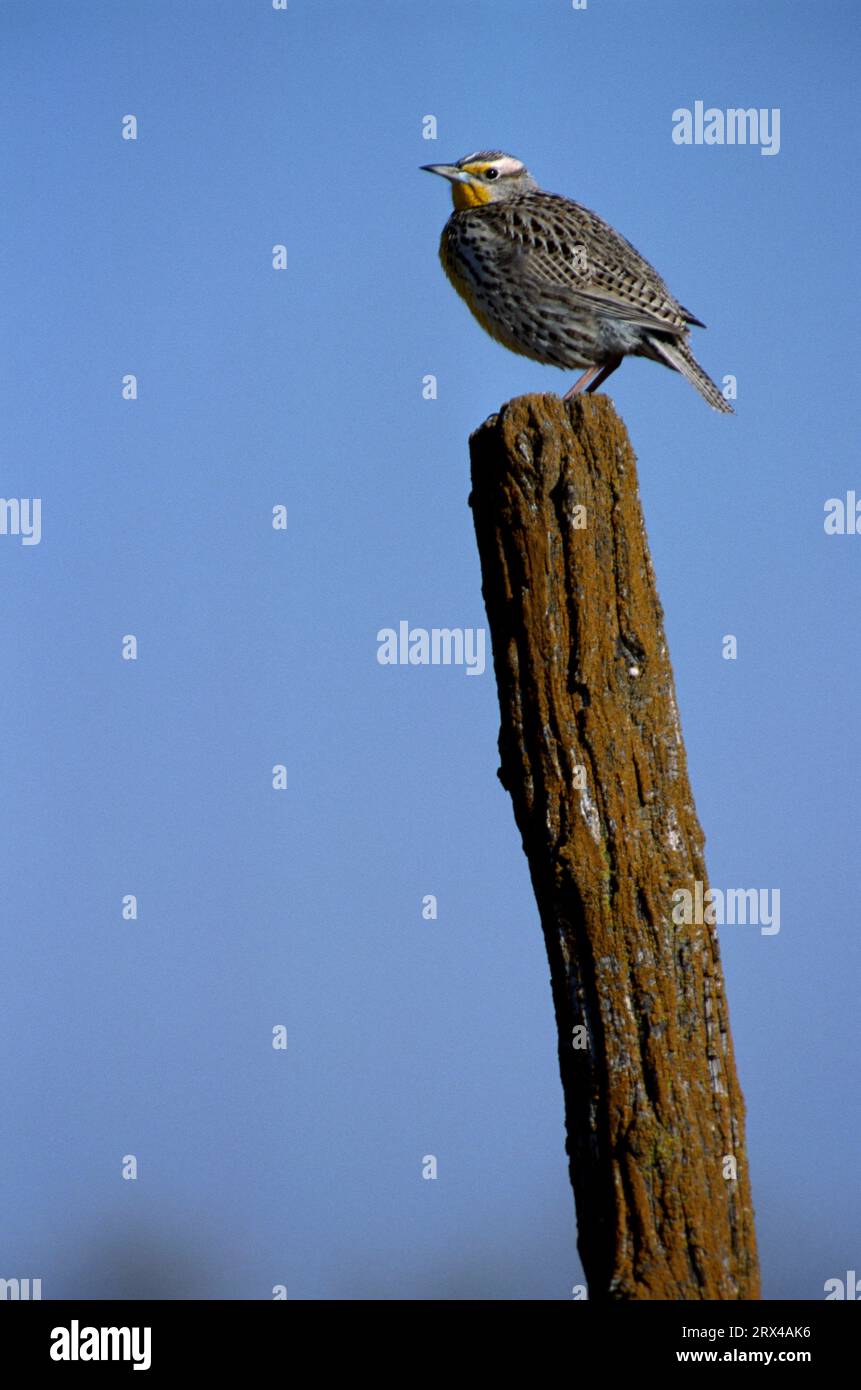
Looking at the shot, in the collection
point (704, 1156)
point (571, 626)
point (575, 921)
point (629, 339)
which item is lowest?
point (704, 1156)

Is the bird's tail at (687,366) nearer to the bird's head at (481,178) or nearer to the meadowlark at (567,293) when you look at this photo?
the meadowlark at (567,293)

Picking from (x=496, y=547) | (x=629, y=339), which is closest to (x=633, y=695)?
(x=496, y=547)

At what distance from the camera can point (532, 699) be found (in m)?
6.88

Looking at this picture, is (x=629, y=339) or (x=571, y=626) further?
(x=629, y=339)

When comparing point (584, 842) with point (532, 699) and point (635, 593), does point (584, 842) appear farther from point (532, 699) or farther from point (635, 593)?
point (635, 593)

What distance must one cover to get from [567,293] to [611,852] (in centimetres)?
500

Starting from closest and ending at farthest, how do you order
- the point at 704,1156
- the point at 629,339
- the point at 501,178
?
the point at 704,1156 < the point at 629,339 < the point at 501,178

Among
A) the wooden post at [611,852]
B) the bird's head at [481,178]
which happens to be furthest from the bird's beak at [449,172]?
the wooden post at [611,852]

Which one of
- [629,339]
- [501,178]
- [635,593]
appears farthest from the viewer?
[501,178]

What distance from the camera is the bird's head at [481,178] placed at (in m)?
11.7

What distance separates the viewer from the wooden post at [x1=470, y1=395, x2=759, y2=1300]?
6.51 metres

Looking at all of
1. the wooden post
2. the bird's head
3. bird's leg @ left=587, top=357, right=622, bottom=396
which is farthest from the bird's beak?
the wooden post

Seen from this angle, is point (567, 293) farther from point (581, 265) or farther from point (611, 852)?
point (611, 852)

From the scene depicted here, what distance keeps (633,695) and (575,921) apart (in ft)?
3.17
